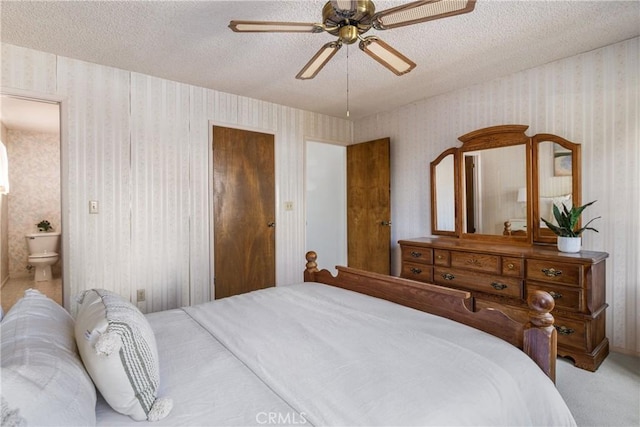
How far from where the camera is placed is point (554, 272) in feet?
7.64

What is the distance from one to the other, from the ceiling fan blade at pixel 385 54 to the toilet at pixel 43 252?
519 centimetres

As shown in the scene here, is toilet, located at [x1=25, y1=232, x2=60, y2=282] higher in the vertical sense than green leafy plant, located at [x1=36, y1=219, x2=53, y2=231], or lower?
lower

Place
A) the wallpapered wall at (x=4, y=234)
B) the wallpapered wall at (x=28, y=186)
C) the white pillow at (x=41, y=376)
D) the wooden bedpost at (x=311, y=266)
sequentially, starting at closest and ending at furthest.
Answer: the white pillow at (x=41, y=376) < the wooden bedpost at (x=311, y=266) < the wallpapered wall at (x=4, y=234) < the wallpapered wall at (x=28, y=186)

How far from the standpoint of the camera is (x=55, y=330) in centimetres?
106

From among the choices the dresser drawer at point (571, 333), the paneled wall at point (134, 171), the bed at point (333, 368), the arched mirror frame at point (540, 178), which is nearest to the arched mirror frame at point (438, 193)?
the arched mirror frame at point (540, 178)

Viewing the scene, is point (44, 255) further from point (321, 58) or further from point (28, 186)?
point (321, 58)

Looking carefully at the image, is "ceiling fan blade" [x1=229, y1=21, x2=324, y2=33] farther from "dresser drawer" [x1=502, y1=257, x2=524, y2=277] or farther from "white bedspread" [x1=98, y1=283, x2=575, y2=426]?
"dresser drawer" [x1=502, y1=257, x2=524, y2=277]

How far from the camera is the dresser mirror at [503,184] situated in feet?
8.96

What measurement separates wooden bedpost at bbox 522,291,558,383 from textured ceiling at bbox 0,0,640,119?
179cm

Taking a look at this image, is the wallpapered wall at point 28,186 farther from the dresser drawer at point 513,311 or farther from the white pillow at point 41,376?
→ the dresser drawer at point 513,311

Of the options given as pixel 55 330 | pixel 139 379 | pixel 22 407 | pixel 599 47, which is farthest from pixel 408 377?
pixel 599 47

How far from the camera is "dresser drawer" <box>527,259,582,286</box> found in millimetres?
2229

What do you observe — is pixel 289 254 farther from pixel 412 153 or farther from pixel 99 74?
pixel 99 74

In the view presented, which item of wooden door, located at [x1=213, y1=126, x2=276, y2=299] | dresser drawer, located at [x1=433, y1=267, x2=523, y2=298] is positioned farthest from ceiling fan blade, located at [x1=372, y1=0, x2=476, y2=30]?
wooden door, located at [x1=213, y1=126, x2=276, y2=299]
